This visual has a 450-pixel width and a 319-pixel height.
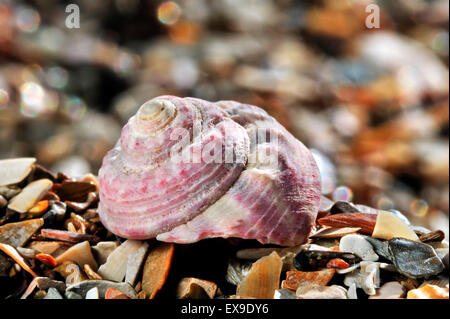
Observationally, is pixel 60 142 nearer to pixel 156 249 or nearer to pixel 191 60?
pixel 191 60

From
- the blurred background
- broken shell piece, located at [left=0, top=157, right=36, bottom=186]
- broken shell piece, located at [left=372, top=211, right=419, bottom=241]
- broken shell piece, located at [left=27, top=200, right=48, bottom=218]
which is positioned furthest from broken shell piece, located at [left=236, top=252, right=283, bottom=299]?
the blurred background

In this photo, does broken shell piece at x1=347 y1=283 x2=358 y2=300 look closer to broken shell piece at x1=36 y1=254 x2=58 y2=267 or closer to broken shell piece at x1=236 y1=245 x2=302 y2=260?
broken shell piece at x1=236 y1=245 x2=302 y2=260

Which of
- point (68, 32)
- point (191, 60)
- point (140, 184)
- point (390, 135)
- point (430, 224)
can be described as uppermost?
point (68, 32)

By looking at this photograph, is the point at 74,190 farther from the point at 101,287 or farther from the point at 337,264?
the point at 337,264

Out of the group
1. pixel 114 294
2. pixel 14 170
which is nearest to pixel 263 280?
pixel 114 294

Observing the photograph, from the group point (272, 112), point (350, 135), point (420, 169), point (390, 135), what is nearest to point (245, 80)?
point (272, 112)
